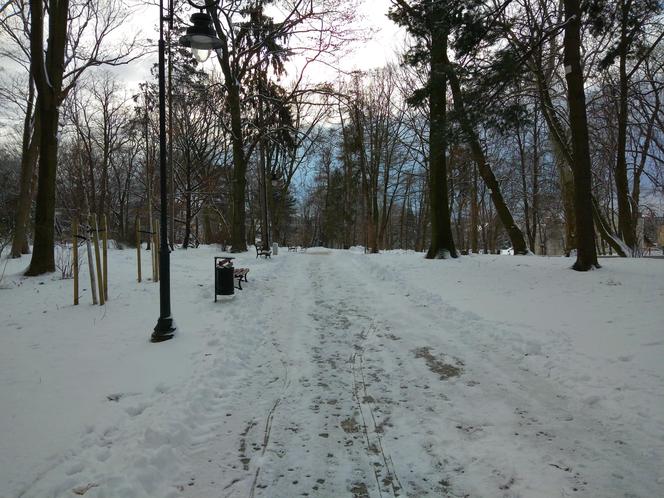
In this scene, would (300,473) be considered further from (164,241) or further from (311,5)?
(311,5)

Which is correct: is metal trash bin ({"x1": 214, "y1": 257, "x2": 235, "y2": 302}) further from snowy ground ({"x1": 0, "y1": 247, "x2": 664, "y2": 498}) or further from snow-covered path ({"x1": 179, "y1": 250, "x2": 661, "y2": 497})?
snow-covered path ({"x1": 179, "y1": 250, "x2": 661, "y2": 497})

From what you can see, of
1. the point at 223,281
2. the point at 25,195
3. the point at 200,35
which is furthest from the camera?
the point at 25,195

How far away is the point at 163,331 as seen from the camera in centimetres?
572

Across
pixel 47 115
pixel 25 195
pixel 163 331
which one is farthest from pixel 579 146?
pixel 25 195

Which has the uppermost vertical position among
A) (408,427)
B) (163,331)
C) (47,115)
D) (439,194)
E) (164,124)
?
(47,115)

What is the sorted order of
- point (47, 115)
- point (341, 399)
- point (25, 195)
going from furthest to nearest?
point (25, 195)
point (47, 115)
point (341, 399)

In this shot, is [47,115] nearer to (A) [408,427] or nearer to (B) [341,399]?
(B) [341,399]

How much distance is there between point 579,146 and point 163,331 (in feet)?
31.9

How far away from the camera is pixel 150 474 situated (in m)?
2.77

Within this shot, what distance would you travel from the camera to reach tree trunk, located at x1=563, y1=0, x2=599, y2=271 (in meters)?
9.20

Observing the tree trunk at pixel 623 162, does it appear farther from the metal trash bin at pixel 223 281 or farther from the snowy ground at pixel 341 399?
the metal trash bin at pixel 223 281

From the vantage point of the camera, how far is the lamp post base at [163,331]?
5.65 metres

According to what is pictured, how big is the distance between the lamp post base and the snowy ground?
0.52 ft

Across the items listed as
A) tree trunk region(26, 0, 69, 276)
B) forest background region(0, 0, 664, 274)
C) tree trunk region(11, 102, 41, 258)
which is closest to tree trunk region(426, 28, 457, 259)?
forest background region(0, 0, 664, 274)
